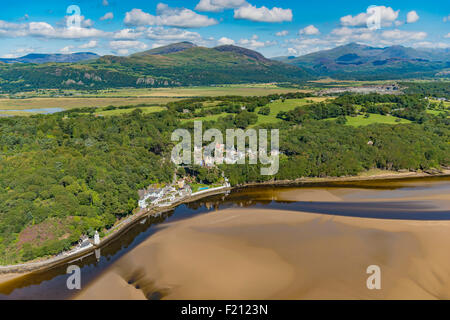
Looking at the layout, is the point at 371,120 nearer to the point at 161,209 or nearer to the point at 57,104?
the point at 161,209

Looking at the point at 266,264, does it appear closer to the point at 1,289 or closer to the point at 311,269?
the point at 311,269

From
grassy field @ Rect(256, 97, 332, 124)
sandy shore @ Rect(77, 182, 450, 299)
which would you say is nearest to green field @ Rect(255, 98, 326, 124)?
grassy field @ Rect(256, 97, 332, 124)

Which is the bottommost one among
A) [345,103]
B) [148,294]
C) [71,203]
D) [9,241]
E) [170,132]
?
[148,294]

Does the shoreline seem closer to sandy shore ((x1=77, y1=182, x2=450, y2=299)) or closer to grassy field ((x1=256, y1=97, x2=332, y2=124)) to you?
sandy shore ((x1=77, y1=182, x2=450, y2=299))

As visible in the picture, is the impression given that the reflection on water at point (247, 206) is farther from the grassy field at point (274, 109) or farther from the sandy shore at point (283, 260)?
the grassy field at point (274, 109)
